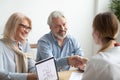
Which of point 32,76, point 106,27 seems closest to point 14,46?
point 32,76

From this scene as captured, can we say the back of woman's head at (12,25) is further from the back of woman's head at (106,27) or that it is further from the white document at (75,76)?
the back of woman's head at (106,27)

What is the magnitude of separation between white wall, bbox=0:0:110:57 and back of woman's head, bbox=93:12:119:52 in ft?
6.71

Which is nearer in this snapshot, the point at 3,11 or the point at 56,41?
the point at 56,41

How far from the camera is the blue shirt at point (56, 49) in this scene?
2.29 meters

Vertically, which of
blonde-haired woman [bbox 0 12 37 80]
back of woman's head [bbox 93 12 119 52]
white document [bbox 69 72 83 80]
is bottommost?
white document [bbox 69 72 83 80]

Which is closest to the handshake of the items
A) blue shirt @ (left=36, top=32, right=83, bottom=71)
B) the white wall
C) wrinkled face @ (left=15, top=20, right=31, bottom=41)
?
blue shirt @ (left=36, top=32, right=83, bottom=71)

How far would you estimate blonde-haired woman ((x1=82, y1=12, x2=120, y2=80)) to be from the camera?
1.32 m

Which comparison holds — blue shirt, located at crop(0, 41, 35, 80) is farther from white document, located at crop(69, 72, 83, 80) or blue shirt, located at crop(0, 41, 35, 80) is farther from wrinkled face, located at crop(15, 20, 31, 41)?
white document, located at crop(69, 72, 83, 80)

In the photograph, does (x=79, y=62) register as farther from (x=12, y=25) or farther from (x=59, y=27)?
(x=12, y=25)

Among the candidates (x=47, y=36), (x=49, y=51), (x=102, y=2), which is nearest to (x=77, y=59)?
(x=49, y=51)

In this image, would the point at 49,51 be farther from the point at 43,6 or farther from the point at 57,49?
the point at 43,6

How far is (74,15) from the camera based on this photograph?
373 centimetres

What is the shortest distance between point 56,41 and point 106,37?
1024 millimetres

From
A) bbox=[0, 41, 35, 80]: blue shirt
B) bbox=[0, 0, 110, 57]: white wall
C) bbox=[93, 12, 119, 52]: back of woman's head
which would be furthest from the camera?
bbox=[0, 0, 110, 57]: white wall
